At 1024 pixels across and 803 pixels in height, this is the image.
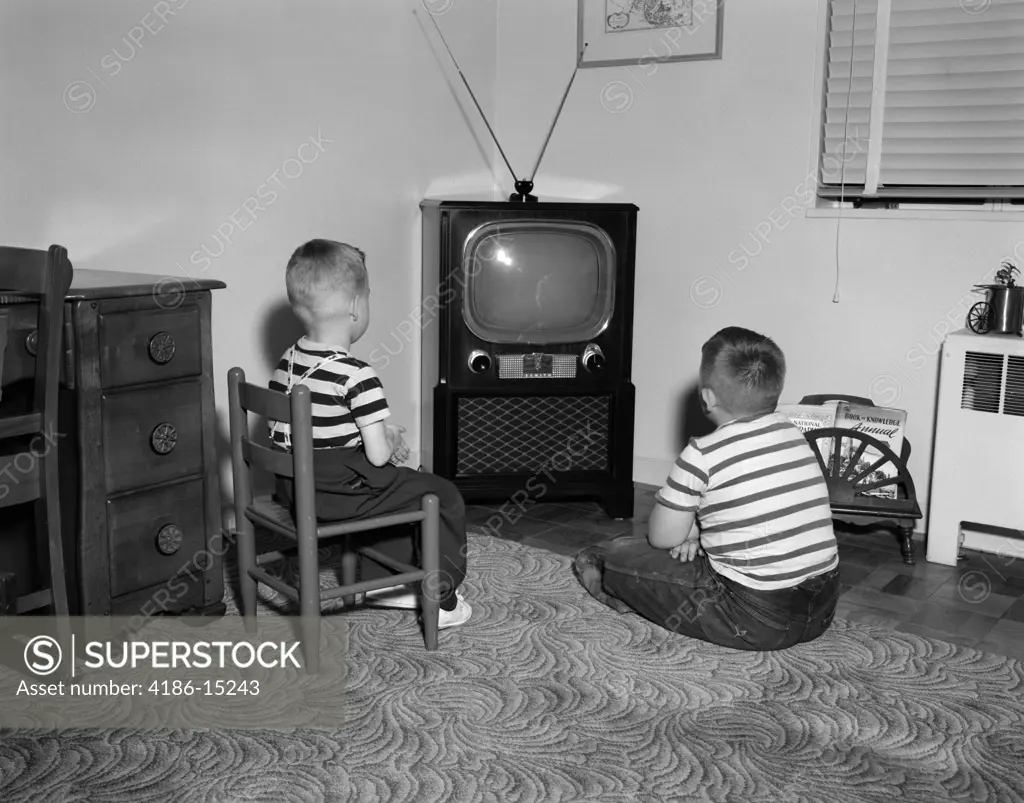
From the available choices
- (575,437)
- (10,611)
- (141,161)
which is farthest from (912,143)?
(10,611)

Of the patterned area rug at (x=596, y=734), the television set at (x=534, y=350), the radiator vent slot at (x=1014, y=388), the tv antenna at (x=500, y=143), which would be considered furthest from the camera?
the tv antenna at (x=500, y=143)

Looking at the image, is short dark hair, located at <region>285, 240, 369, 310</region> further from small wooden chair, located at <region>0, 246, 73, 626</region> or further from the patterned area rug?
the patterned area rug

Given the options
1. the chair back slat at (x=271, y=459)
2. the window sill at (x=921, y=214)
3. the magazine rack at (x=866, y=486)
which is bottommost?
the magazine rack at (x=866, y=486)

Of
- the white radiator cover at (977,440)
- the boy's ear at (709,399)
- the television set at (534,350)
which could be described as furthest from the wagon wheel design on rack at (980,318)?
the boy's ear at (709,399)

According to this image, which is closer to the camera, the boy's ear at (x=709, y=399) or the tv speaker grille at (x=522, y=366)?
the boy's ear at (x=709, y=399)

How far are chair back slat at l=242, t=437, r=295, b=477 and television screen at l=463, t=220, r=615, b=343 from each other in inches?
41.8

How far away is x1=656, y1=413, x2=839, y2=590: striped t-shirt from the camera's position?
1948 mm

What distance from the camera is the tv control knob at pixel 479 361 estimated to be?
9.32 ft

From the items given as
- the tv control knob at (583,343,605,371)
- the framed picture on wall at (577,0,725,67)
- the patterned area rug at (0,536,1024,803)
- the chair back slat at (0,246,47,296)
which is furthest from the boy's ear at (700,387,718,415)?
the framed picture on wall at (577,0,725,67)

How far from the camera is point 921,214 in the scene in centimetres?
278

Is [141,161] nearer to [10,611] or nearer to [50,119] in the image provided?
[50,119]

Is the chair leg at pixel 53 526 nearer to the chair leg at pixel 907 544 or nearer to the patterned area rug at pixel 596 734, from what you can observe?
the patterned area rug at pixel 596 734

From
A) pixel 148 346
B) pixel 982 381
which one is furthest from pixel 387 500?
pixel 982 381

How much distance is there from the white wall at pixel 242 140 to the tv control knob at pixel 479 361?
16.3 inches
